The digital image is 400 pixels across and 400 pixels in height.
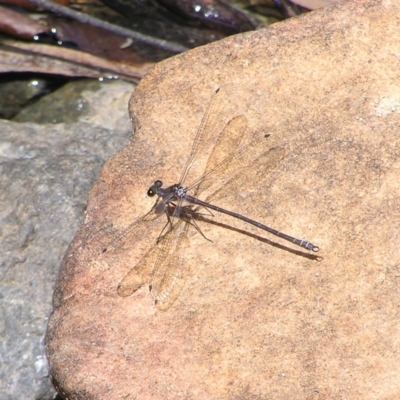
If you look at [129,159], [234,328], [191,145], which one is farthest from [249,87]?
[234,328]

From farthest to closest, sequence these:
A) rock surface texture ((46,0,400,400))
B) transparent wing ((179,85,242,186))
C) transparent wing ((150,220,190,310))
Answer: transparent wing ((179,85,242,186))
transparent wing ((150,220,190,310))
rock surface texture ((46,0,400,400))

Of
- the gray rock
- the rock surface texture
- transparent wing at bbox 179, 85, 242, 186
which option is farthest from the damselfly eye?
the gray rock

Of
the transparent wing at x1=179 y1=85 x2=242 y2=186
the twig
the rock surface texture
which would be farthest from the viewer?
the twig

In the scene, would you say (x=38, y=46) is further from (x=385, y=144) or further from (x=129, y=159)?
(x=385, y=144)

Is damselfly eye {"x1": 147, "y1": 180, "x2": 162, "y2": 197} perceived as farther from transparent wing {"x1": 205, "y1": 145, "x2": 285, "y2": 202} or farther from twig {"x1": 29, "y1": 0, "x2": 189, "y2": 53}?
twig {"x1": 29, "y1": 0, "x2": 189, "y2": 53}

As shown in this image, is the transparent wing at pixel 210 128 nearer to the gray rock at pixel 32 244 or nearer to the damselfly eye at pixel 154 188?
the damselfly eye at pixel 154 188

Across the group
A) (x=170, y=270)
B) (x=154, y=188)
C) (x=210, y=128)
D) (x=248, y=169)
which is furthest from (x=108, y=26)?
(x=170, y=270)

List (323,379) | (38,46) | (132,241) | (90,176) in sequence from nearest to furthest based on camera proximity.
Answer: (323,379), (132,241), (90,176), (38,46)

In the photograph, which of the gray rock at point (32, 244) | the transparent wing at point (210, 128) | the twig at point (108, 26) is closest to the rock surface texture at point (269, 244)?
the transparent wing at point (210, 128)
